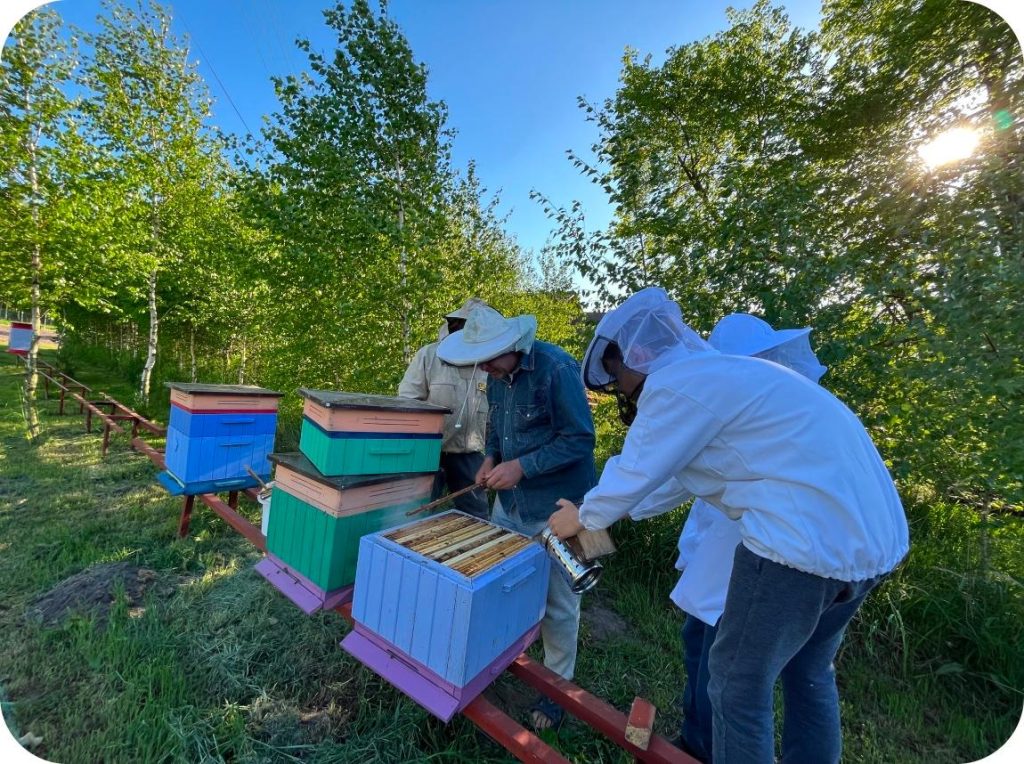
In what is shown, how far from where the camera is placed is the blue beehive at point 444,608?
5.10 feet

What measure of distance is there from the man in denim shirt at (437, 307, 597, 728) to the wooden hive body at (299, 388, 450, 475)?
347mm

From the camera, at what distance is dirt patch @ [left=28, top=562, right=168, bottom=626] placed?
2.91 m

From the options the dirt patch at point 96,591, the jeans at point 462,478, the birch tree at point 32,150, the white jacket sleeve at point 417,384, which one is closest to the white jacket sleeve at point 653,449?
the jeans at point 462,478

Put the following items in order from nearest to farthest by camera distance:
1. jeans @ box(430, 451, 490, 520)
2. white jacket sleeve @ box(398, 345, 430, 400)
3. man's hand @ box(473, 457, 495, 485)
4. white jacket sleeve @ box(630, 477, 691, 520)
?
white jacket sleeve @ box(630, 477, 691, 520) → man's hand @ box(473, 457, 495, 485) → jeans @ box(430, 451, 490, 520) → white jacket sleeve @ box(398, 345, 430, 400)

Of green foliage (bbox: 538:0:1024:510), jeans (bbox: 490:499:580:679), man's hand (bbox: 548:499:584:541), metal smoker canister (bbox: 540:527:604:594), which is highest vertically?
green foliage (bbox: 538:0:1024:510)

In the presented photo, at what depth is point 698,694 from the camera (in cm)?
200

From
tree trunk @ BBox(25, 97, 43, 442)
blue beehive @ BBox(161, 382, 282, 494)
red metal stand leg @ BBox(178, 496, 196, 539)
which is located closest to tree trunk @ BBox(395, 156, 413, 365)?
blue beehive @ BBox(161, 382, 282, 494)

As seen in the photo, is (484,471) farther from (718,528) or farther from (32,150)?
(32,150)

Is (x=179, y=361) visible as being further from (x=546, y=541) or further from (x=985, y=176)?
(x=985, y=176)

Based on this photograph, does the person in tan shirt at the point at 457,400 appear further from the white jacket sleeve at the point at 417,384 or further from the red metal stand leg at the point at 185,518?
the red metal stand leg at the point at 185,518

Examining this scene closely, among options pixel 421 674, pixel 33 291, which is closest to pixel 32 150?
pixel 33 291

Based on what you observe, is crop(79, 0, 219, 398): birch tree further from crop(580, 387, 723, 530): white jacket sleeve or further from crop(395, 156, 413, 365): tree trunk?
crop(580, 387, 723, 530): white jacket sleeve

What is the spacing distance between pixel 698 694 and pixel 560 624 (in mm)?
727

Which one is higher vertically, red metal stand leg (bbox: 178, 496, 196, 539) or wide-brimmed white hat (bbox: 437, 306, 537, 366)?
wide-brimmed white hat (bbox: 437, 306, 537, 366)
